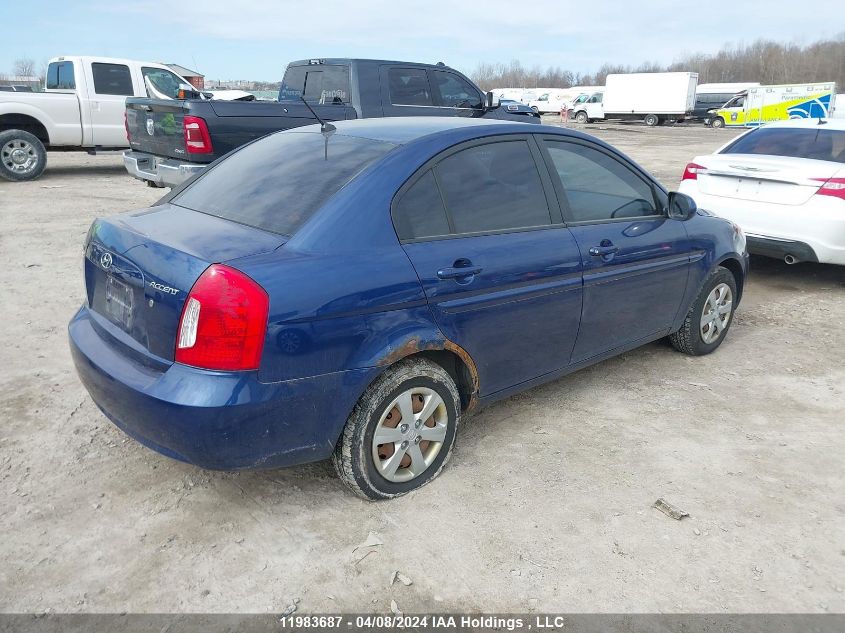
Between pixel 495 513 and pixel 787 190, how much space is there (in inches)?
190

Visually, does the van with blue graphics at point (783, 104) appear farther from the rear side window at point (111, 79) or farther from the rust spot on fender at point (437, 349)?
the rust spot on fender at point (437, 349)

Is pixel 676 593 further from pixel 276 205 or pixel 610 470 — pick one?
pixel 276 205

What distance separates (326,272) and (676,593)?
1793mm

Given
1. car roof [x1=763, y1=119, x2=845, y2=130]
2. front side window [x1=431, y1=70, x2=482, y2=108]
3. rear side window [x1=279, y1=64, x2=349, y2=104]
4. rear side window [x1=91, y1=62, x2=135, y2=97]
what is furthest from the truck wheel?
car roof [x1=763, y1=119, x2=845, y2=130]

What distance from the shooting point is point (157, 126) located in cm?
870

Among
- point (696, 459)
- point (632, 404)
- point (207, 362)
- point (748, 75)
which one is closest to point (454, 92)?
point (632, 404)

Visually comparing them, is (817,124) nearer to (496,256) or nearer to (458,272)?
(496,256)

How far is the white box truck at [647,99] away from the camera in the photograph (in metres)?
38.8

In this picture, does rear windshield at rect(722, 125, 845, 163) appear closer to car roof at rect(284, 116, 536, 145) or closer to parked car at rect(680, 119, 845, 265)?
parked car at rect(680, 119, 845, 265)

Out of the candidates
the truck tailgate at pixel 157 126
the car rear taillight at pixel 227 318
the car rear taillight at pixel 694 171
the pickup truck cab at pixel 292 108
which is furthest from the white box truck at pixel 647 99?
the car rear taillight at pixel 227 318

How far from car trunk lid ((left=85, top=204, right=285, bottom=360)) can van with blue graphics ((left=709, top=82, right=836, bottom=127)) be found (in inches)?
1246

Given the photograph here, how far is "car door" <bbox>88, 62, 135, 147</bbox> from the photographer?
1229 centimetres

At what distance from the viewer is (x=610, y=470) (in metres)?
3.48

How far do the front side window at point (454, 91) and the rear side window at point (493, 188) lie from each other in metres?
6.75
